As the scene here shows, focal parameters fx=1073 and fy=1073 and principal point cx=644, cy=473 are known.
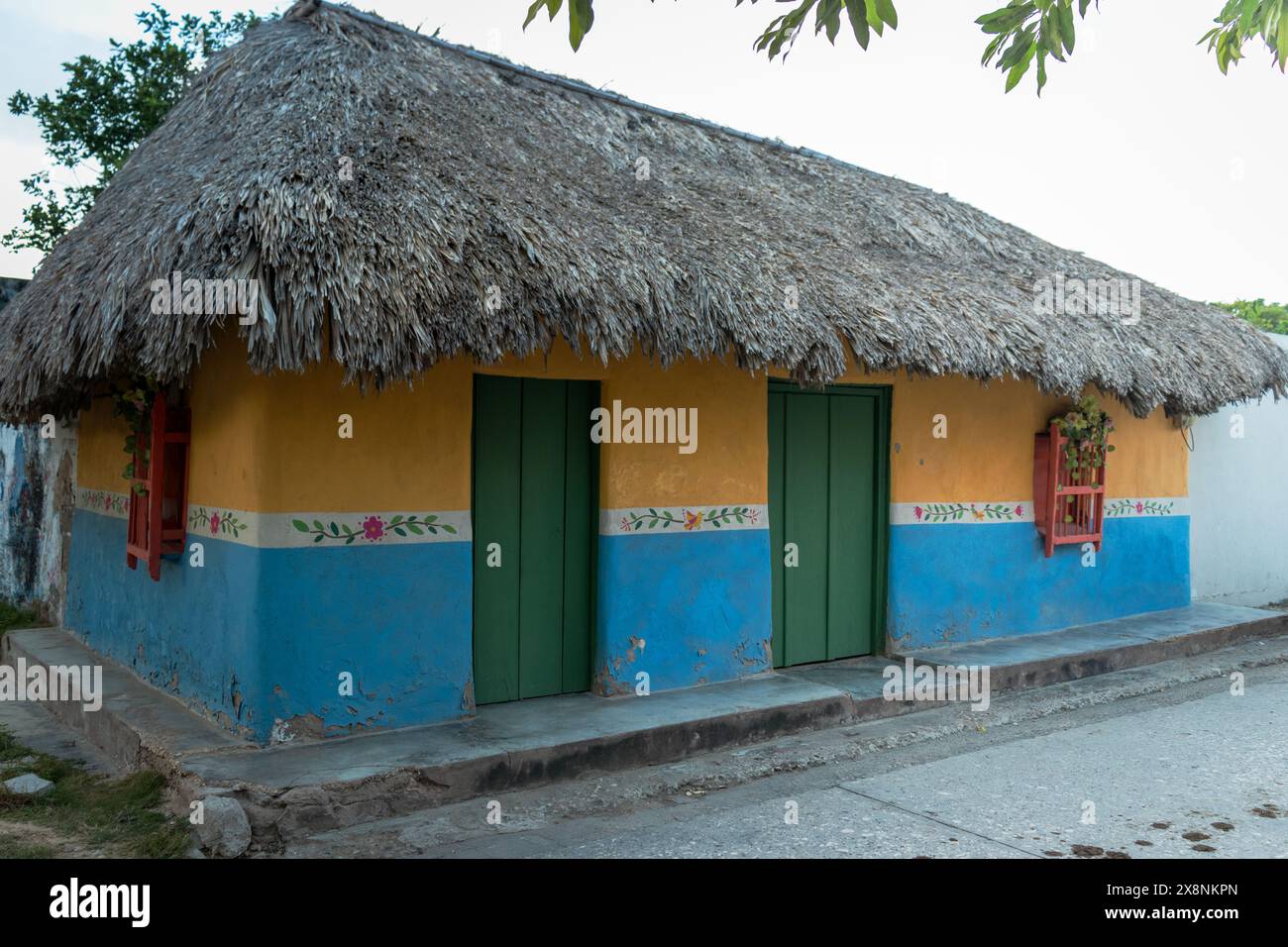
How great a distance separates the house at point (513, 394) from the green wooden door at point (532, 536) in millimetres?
18

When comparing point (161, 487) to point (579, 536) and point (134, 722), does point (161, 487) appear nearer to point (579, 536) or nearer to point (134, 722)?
point (134, 722)

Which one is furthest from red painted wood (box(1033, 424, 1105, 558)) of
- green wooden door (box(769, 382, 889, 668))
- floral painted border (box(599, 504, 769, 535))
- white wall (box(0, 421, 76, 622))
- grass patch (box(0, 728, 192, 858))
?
white wall (box(0, 421, 76, 622))

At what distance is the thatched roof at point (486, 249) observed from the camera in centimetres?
466

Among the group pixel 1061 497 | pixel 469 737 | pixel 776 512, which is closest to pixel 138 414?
pixel 469 737

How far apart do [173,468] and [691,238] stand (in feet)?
10.4

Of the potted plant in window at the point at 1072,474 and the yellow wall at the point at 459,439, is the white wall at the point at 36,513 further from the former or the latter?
the potted plant in window at the point at 1072,474

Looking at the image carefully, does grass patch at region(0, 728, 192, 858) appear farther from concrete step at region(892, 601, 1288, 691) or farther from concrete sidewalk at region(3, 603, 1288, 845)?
concrete step at region(892, 601, 1288, 691)

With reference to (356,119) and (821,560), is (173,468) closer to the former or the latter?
(356,119)

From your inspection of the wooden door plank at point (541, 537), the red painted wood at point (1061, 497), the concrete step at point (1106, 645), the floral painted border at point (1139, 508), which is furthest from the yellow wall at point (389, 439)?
the floral painted border at point (1139, 508)

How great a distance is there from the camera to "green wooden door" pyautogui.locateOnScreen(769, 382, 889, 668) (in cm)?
714

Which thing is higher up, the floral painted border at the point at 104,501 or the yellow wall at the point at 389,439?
the yellow wall at the point at 389,439

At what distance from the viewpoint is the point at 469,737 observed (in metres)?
5.18

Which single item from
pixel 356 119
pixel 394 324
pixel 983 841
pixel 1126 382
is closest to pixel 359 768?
pixel 394 324

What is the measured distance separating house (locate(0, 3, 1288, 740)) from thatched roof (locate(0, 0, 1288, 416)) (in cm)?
3
